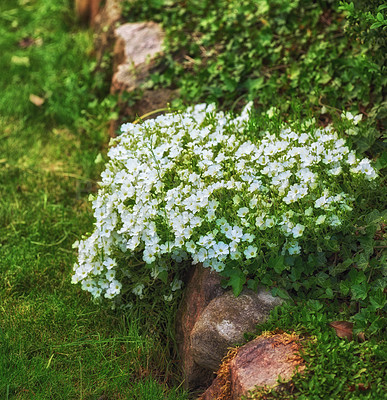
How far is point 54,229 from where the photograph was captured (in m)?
3.69

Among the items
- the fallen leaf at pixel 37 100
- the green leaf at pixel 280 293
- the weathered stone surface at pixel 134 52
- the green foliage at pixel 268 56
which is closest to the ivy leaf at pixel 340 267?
the green leaf at pixel 280 293

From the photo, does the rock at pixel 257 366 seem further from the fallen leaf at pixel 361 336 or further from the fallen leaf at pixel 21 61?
the fallen leaf at pixel 21 61

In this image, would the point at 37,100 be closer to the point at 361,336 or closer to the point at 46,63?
the point at 46,63

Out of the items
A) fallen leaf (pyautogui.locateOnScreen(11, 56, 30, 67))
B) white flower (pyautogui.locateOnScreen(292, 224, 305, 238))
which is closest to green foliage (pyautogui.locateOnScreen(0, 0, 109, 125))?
fallen leaf (pyautogui.locateOnScreen(11, 56, 30, 67))

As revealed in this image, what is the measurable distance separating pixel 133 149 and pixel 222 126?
53 cm

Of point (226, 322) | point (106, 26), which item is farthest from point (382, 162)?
point (106, 26)

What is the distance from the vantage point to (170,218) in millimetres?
2656

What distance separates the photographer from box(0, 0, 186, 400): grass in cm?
263

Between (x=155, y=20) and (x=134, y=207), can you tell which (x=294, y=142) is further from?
(x=155, y=20)

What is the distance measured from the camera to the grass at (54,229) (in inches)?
103

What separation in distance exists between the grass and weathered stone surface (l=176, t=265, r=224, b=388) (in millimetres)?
105

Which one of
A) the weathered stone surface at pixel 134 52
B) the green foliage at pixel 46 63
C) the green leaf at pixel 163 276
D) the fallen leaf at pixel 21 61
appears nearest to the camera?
the green leaf at pixel 163 276

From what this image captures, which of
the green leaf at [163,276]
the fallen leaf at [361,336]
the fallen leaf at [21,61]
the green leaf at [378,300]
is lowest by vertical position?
the fallen leaf at [21,61]

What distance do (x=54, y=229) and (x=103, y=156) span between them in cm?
84
